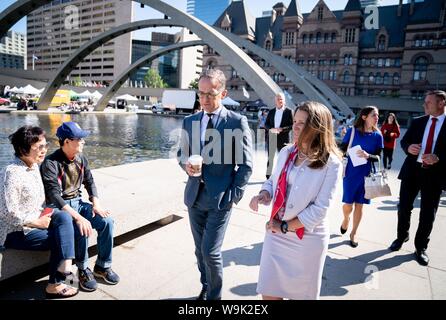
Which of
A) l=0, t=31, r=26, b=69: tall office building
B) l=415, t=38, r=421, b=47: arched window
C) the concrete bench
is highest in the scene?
l=0, t=31, r=26, b=69: tall office building

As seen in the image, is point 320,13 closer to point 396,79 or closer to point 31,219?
point 396,79

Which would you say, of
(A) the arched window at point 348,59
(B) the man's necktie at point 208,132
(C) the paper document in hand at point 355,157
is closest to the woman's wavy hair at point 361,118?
(C) the paper document in hand at point 355,157

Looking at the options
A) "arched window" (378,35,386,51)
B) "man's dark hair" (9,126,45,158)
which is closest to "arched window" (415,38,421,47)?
"arched window" (378,35,386,51)

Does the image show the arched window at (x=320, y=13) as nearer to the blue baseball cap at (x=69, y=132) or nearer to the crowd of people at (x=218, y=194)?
the crowd of people at (x=218, y=194)

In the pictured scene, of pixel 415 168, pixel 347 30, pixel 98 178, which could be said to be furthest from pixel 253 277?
pixel 347 30

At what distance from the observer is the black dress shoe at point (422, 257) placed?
3.82 meters

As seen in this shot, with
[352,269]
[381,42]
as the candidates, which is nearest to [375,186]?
[352,269]

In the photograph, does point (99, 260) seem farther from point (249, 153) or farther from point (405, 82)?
point (405, 82)

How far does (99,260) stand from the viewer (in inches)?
125

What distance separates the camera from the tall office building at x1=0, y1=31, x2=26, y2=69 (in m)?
154

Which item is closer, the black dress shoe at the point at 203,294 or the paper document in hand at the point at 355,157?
the black dress shoe at the point at 203,294

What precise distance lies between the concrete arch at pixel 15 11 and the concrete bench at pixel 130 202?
25460mm

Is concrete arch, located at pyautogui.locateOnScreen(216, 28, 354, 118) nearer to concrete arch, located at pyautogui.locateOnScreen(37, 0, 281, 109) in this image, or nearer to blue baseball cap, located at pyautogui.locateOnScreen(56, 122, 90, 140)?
concrete arch, located at pyautogui.locateOnScreen(37, 0, 281, 109)

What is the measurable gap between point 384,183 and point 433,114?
104cm
